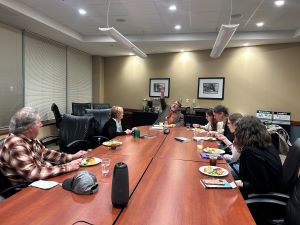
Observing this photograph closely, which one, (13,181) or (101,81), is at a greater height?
(101,81)

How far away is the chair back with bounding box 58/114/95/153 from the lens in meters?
3.52

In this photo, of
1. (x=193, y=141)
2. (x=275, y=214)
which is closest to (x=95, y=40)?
(x=193, y=141)

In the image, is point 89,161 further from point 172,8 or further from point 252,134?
point 172,8

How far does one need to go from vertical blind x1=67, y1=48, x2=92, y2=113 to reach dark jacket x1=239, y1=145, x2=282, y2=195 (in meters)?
5.72

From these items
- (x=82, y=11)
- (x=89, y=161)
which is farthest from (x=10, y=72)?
(x=89, y=161)

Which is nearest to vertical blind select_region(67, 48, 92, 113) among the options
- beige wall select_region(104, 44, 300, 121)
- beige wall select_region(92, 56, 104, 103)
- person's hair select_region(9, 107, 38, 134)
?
beige wall select_region(92, 56, 104, 103)

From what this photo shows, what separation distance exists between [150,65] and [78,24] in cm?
296

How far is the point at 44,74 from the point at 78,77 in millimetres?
1561

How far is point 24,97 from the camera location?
505 centimetres

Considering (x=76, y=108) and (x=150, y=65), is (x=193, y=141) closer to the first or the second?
(x=76, y=108)

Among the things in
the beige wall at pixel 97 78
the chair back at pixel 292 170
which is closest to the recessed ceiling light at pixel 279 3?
the chair back at pixel 292 170

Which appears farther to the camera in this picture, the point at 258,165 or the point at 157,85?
the point at 157,85

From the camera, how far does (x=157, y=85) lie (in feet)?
24.2

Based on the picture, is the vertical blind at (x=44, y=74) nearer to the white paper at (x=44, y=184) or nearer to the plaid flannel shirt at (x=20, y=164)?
the plaid flannel shirt at (x=20, y=164)
